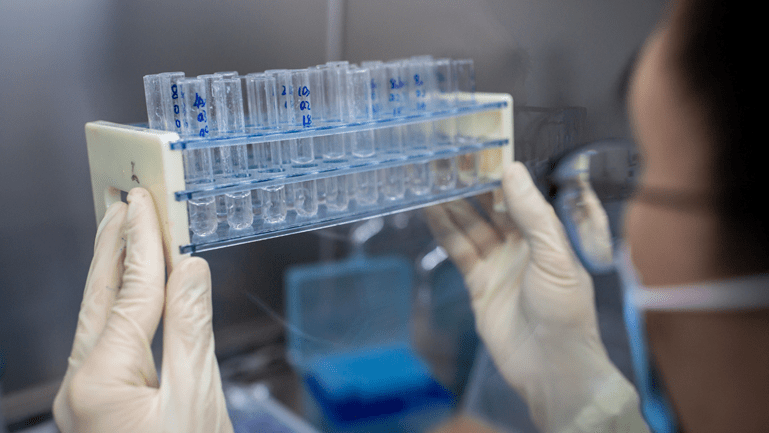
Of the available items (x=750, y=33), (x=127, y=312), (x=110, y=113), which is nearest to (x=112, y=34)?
(x=110, y=113)

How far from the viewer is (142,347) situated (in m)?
0.79

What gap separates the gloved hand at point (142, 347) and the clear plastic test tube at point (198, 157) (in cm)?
5

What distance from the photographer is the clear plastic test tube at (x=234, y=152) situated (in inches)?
31.2

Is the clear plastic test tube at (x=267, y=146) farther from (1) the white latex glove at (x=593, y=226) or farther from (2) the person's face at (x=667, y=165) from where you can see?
(2) the person's face at (x=667, y=165)

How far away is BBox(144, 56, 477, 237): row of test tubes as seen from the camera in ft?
2.58

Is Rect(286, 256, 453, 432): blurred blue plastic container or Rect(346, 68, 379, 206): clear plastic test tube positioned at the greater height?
Rect(346, 68, 379, 206): clear plastic test tube

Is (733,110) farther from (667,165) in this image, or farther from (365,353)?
(365,353)

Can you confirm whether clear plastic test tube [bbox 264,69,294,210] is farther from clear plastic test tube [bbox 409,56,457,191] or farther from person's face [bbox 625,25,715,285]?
person's face [bbox 625,25,715,285]

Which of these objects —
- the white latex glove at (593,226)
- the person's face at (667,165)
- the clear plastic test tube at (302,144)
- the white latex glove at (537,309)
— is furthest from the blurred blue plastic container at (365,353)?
the person's face at (667,165)

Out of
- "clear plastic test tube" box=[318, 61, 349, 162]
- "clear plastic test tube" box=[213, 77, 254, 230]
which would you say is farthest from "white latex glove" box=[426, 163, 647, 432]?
"clear plastic test tube" box=[213, 77, 254, 230]

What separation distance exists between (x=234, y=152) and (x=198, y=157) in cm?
5

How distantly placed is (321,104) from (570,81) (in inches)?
19.4

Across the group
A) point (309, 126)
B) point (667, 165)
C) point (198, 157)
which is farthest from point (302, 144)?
point (667, 165)

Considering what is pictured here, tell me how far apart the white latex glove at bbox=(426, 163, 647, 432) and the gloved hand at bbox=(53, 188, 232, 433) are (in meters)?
0.41
